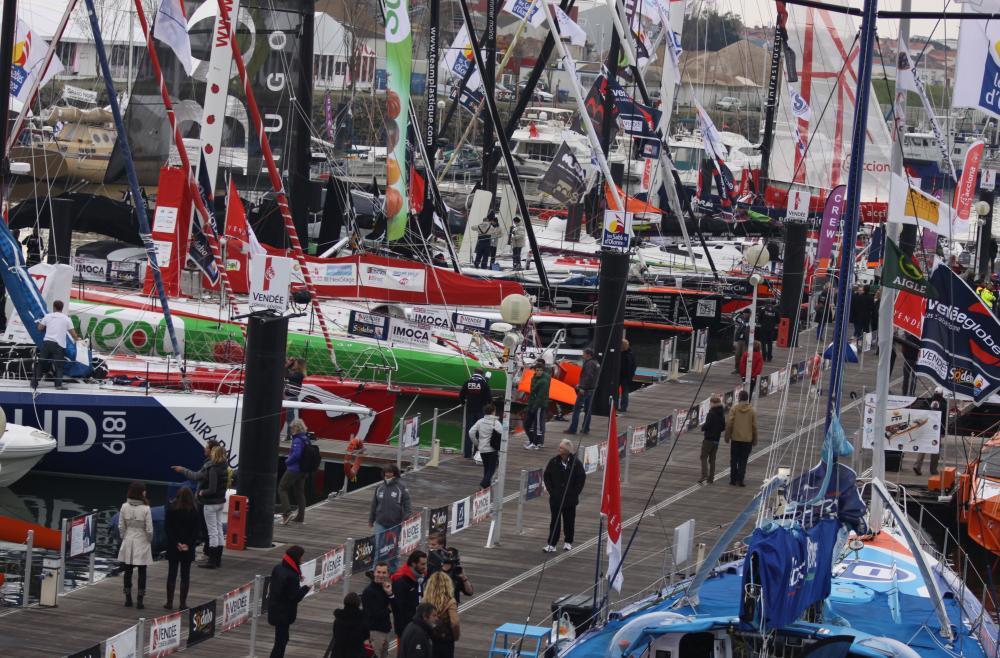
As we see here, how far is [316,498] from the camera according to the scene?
24875mm

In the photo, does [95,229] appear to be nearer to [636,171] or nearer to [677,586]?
[677,586]

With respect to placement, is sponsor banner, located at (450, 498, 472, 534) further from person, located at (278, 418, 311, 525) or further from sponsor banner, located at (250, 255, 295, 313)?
sponsor banner, located at (250, 255, 295, 313)

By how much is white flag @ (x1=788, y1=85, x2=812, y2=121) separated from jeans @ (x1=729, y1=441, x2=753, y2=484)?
56.3ft

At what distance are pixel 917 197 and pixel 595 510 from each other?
269 inches

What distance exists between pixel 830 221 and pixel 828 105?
310 centimetres

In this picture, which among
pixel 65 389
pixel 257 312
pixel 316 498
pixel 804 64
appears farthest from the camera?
pixel 804 64

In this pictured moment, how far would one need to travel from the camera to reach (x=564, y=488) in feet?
60.3

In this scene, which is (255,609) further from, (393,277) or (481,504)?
(393,277)

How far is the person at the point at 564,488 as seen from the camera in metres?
18.2

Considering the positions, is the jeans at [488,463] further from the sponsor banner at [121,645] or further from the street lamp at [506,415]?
the sponsor banner at [121,645]

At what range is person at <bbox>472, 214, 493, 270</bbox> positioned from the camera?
38469 millimetres

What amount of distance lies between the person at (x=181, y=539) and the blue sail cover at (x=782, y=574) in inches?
226

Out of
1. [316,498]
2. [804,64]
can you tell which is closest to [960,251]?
[804,64]

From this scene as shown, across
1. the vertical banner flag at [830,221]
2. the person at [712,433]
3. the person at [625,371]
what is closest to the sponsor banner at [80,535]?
the person at [712,433]
